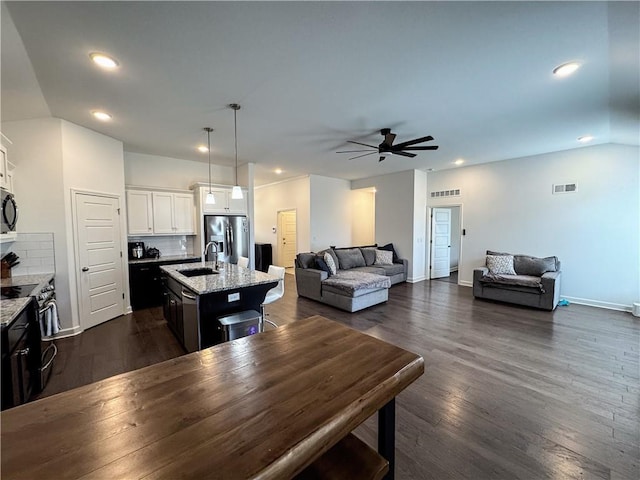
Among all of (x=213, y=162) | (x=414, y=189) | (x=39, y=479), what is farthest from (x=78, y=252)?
(x=414, y=189)

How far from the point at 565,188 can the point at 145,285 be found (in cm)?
796

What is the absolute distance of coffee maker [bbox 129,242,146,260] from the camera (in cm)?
495

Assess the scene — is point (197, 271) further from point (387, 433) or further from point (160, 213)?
point (387, 433)

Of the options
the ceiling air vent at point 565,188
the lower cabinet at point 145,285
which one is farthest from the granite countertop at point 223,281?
the ceiling air vent at point 565,188

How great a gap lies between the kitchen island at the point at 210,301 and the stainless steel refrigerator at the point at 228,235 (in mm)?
2051

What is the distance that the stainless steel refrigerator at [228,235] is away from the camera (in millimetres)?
5371

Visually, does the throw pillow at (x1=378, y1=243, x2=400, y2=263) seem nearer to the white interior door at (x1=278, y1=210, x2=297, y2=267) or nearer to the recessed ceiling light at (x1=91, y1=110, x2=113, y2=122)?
→ the white interior door at (x1=278, y1=210, x2=297, y2=267)

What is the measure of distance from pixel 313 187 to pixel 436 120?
4.12 metres

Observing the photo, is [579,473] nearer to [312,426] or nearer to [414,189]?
[312,426]

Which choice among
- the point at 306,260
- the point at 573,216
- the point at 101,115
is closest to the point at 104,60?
the point at 101,115

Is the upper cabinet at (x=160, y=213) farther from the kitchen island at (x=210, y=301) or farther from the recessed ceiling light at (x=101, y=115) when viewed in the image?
the kitchen island at (x=210, y=301)

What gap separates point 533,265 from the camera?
17.0 feet

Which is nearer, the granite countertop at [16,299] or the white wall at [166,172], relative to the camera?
the granite countertop at [16,299]

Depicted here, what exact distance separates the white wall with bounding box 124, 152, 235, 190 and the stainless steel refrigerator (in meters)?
1.07
